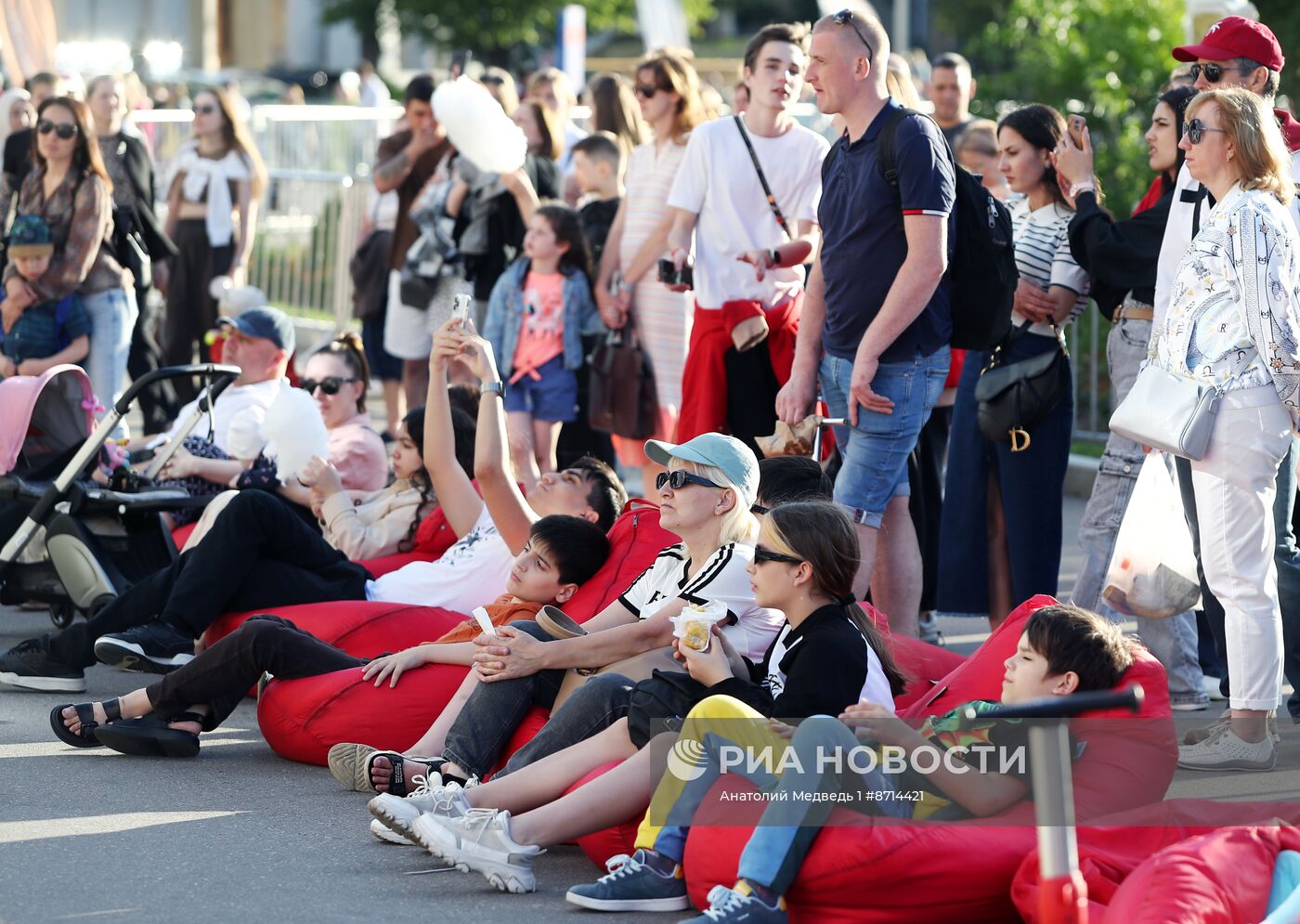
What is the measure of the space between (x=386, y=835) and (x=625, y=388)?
12.7 feet

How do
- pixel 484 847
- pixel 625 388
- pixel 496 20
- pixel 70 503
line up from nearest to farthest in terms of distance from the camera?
1. pixel 484 847
2. pixel 70 503
3. pixel 625 388
4. pixel 496 20

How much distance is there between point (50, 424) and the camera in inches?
307

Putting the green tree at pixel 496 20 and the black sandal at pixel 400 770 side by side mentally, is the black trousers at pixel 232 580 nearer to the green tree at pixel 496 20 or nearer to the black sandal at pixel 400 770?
the black sandal at pixel 400 770

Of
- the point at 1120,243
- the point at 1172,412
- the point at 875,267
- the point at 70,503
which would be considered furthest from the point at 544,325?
the point at 1172,412

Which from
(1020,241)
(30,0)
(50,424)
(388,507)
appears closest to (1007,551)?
(1020,241)

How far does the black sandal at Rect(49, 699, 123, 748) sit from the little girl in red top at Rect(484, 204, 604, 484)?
330cm

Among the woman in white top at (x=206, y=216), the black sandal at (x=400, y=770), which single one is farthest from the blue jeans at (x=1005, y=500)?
the woman in white top at (x=206, y=216)

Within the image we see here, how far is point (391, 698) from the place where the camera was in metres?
5.92

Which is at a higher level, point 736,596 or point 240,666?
point 736,596

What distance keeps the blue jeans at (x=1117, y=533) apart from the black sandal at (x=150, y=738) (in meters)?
3.03

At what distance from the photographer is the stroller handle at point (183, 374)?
7.43 meters

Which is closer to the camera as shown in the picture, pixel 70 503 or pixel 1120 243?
pixel 1120 243

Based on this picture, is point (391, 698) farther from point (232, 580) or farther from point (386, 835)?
point (232, 580)

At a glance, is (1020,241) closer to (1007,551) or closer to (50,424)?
(1007,551)
